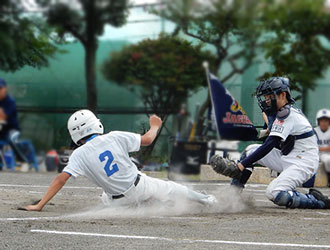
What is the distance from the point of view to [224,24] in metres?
21.4

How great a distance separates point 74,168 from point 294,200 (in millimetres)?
2520

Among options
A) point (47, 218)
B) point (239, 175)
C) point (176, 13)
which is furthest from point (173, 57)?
point (47, 218)

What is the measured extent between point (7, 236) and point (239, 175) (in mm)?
3275

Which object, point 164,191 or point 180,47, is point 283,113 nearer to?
point 164,191

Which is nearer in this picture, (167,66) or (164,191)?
(164,191)

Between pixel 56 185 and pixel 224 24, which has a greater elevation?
pixel 224 24

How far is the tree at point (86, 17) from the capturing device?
17098 millimetres

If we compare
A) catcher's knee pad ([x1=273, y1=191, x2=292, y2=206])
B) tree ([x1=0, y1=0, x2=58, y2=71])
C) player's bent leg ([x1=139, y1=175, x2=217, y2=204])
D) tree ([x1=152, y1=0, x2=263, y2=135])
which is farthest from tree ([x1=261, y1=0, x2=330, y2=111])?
player's bent leg ([x1=139, y1=175, x2=217, y2=204])

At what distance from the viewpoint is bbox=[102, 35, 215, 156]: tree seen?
768 inches

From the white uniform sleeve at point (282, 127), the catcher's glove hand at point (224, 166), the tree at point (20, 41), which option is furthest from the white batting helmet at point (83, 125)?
the tree at point (20, 41)

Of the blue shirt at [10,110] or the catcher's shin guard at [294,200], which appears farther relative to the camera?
the blue shirt at [10,110]

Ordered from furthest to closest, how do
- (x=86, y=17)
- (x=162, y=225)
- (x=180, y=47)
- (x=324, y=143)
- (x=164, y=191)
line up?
(x=180, y=47)
(x=86, y=17)
(x=324, y=143)
(x=164, y=191)
(x=162, y=225)

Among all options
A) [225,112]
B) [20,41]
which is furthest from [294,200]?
[20,41]

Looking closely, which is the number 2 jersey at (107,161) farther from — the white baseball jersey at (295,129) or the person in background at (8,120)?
the person in background at (8,120)
